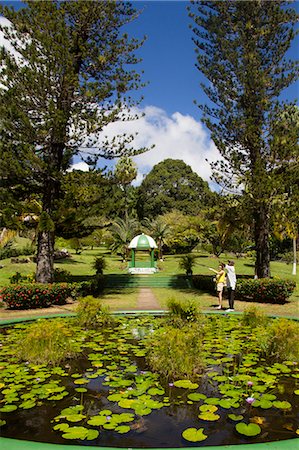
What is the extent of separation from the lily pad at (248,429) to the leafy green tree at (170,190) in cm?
4038

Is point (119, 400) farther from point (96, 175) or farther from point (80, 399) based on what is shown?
point (96, 175)

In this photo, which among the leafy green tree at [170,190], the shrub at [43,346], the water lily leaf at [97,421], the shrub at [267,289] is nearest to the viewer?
the water lily leaf at [97,421]

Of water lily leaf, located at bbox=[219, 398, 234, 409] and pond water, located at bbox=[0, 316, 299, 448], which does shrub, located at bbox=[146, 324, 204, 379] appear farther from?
water lily leaf, located at bbox=[219, 398, 234, 409]

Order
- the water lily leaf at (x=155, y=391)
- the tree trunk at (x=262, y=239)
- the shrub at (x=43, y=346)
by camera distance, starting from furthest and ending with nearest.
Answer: the tree trunk at (x=262, y=239), the shrub at (x=43, y=346), the water lily leaf at (x=155, y=391)

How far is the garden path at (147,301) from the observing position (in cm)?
1171

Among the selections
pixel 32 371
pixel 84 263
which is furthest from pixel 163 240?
pixel 32 371

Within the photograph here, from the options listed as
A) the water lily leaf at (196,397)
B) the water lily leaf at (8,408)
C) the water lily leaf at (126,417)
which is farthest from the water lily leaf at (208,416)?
the water lily leaf at (8,408)

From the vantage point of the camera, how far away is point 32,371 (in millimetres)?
4801

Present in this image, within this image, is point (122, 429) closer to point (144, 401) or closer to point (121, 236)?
point (144, 401)

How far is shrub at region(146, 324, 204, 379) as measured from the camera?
180 inches

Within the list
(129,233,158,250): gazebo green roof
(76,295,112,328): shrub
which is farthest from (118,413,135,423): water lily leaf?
(129,233,158,250): gazebo green roof

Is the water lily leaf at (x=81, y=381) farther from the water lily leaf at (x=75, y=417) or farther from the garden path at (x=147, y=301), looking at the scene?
the garden path at (x=147, y=301)

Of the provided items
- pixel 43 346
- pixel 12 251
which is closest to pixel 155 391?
pixel 43 346

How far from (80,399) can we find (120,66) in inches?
506
